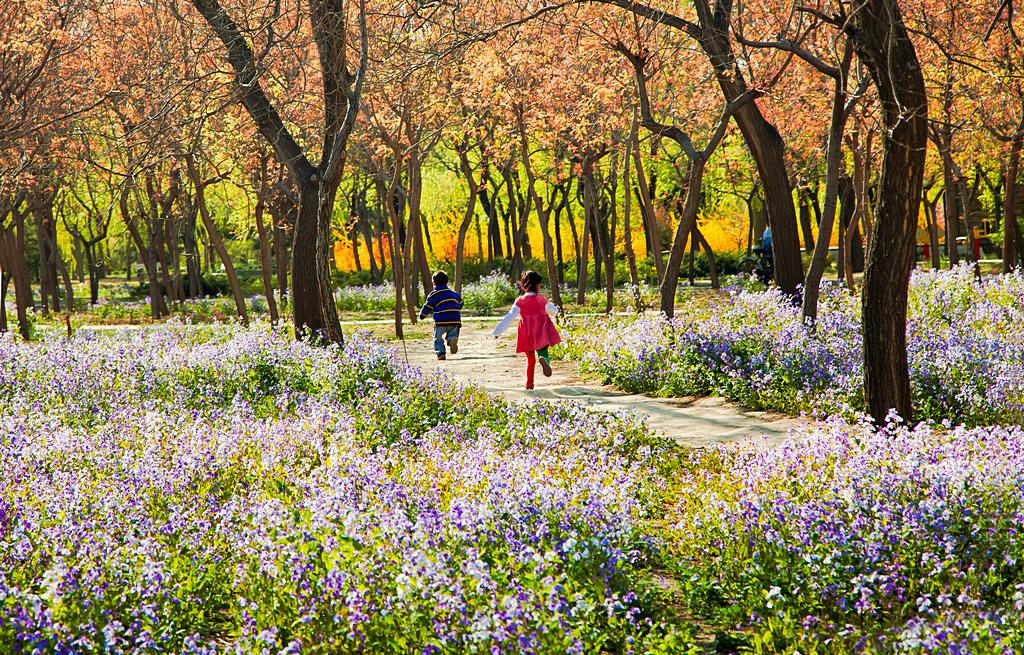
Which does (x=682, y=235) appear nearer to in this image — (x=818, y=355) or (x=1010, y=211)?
(x=818, y=355)

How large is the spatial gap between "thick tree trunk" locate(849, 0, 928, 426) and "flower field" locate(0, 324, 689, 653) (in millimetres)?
1745

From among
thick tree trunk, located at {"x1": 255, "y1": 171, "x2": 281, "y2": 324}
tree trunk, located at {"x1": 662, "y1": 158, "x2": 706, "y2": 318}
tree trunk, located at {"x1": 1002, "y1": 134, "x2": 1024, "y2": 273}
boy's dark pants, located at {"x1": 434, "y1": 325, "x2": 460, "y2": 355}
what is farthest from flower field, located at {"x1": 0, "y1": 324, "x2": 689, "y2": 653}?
tree trunk, located at {"x1": 1002, "y1": 134, "x2": 1024, "y2": 273}

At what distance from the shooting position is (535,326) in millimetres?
11680

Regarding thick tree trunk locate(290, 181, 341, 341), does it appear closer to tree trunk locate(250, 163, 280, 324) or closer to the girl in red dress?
the girl in red dress

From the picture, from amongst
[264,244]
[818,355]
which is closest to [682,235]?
[818,355]

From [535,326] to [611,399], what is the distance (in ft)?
4.95

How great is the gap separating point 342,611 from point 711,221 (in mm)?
43394

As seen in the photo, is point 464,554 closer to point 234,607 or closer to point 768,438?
point 234,607

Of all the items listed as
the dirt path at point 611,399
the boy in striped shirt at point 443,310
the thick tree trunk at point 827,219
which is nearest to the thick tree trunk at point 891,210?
the dirt path at point 611,399

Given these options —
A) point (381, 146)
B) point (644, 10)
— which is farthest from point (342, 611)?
point (381, 146)

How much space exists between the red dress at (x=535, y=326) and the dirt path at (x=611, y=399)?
0.53 metres

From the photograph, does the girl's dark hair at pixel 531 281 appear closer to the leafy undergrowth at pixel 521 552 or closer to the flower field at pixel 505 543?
the flower field at pixel 505 543

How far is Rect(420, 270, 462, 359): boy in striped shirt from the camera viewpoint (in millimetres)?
13969

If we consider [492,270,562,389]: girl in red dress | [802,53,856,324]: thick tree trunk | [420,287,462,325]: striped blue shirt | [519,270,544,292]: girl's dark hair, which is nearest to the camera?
[802,53,856,324]: thick tree trunk
